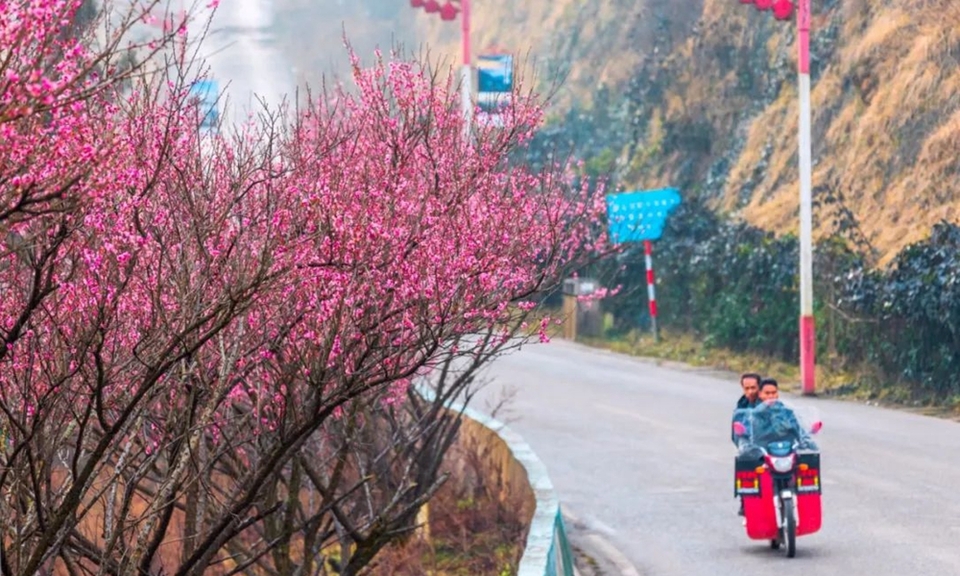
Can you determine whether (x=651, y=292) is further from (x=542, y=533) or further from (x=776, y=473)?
(x=542, y=533)

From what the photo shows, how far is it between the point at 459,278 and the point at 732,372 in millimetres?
23880

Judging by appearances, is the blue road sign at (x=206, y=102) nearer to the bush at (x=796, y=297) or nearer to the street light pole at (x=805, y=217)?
the bush at (x=796, y=297)

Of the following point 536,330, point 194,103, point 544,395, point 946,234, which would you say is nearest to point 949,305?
point 946,234

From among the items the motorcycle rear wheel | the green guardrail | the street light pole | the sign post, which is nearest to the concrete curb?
the green guardrail

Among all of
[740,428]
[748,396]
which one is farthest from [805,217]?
[740,428]

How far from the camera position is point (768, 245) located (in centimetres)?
3238

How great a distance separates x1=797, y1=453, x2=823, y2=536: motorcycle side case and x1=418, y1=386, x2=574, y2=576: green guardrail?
1.94m

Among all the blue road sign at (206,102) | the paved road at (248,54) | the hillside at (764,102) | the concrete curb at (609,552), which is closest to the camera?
the blue road sign at (206,102)

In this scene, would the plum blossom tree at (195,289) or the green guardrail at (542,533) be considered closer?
the plum blossom tree at (195,289)

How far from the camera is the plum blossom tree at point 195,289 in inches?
267

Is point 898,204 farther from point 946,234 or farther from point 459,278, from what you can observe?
point 459,278

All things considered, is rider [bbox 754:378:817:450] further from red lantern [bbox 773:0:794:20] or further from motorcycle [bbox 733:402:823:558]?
red lantern [bbox 773:0:794:20]

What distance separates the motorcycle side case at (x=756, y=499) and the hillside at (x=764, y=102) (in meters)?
6.61

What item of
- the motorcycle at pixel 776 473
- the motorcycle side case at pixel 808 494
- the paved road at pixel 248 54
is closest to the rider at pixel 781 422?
the motorcycle at pixel 776 473
